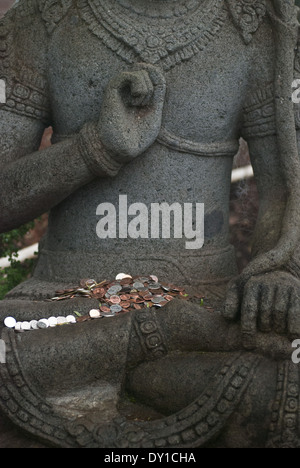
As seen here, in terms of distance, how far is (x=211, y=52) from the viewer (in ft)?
11.0

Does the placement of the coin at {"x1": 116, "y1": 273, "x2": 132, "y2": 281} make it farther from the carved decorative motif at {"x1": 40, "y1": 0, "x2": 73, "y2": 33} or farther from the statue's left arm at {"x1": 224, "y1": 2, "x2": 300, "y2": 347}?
the carved decorative motif at {"x1": 40, "y1": 0, "x2": 73, "y2": 33}

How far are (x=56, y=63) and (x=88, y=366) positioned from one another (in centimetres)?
128

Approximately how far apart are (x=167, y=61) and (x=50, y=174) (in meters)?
0.66

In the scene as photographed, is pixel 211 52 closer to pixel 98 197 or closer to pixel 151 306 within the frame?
pixel 98 197

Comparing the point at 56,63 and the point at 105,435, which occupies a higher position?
the point at 56,63

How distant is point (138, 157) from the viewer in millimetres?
3398

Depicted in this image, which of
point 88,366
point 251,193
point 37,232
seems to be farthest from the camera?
point 37,232

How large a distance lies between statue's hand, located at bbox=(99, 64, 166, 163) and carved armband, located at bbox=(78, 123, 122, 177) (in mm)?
29

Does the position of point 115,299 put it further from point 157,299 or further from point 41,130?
point 41,130

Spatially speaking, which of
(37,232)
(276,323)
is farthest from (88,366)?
(37,232)

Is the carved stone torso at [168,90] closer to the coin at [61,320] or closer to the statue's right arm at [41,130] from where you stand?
the statue's right arm at [41,130]

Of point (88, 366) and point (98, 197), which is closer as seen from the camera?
point (88, 366)

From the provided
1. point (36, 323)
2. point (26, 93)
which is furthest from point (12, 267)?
point (36, 323)

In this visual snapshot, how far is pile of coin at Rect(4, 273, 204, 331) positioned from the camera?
10.1ft
